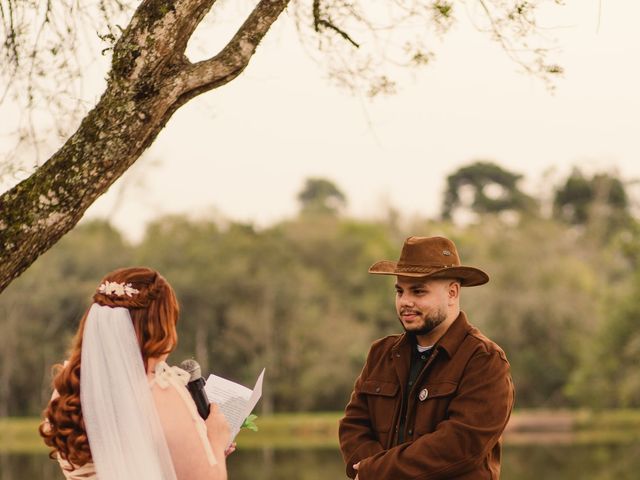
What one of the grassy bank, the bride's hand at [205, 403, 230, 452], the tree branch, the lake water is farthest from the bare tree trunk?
the grassy bank

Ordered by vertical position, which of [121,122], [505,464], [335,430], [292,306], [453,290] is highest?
[121,122]

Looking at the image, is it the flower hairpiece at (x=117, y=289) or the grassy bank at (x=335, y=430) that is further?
the grassy bank at (x=335, y=430)

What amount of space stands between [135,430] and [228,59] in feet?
4.79

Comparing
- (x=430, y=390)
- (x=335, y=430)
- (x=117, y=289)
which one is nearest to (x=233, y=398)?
(x=117, y=289)

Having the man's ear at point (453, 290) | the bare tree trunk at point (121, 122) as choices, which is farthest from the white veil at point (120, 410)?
the man's ear at point (453, 290)

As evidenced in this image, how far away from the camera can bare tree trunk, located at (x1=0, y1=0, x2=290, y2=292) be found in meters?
3.87

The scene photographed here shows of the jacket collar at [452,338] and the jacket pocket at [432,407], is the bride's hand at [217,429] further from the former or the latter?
the jacket collar at [452,338]

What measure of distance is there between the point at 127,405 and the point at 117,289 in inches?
13.6

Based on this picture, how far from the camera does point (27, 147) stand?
17.0ft

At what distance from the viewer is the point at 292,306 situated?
4553 cm

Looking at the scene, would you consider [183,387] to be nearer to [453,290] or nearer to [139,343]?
[139,343]

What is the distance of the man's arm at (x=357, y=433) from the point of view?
14.3 ft

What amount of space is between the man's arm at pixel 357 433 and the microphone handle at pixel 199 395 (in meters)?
0.99

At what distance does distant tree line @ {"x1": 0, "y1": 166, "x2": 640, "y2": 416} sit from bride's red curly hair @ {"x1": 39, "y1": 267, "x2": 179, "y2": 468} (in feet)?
106
